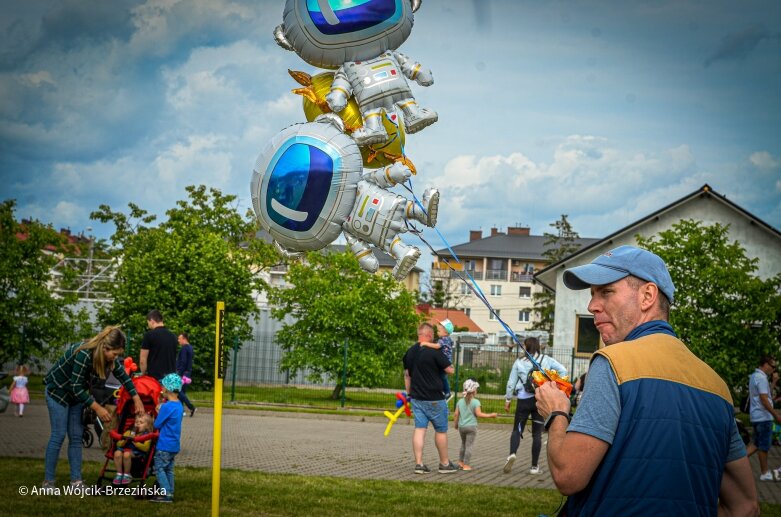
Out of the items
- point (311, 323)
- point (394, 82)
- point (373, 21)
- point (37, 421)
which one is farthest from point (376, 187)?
point (311, 323)

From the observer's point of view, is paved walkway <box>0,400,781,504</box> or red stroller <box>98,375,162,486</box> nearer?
red stroller <box>98,375,162,486</box>

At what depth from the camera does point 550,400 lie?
10.6ft

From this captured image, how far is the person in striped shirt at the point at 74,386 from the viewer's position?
351 inches

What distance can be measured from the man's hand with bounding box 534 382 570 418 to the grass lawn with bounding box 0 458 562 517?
582 centimetres

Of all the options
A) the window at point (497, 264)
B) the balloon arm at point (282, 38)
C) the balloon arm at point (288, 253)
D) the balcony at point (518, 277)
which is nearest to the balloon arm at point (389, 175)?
the balloon arm at point (288, 253)

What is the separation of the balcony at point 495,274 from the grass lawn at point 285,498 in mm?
81613

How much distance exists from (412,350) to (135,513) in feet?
16.5

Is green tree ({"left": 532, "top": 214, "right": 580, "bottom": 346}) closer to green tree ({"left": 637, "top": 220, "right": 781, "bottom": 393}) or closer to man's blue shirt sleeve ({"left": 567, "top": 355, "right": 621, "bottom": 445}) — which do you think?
green tree ({"left": 637, "top": 220, "right": 781, "bottom": 393})

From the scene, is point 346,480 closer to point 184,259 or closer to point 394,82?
point 394,82

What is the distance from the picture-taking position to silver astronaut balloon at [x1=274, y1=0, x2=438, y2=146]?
677 cm

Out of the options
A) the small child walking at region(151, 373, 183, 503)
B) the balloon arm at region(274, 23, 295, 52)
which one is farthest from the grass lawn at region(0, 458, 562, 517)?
the balloon arm at region(274, 23, 295, 52)

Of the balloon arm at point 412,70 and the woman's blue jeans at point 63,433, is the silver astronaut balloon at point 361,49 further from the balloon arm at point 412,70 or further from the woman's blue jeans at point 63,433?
the woman's blue jeans at point 63,433

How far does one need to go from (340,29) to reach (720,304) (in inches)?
780

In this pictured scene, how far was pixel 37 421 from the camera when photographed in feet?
55.7
